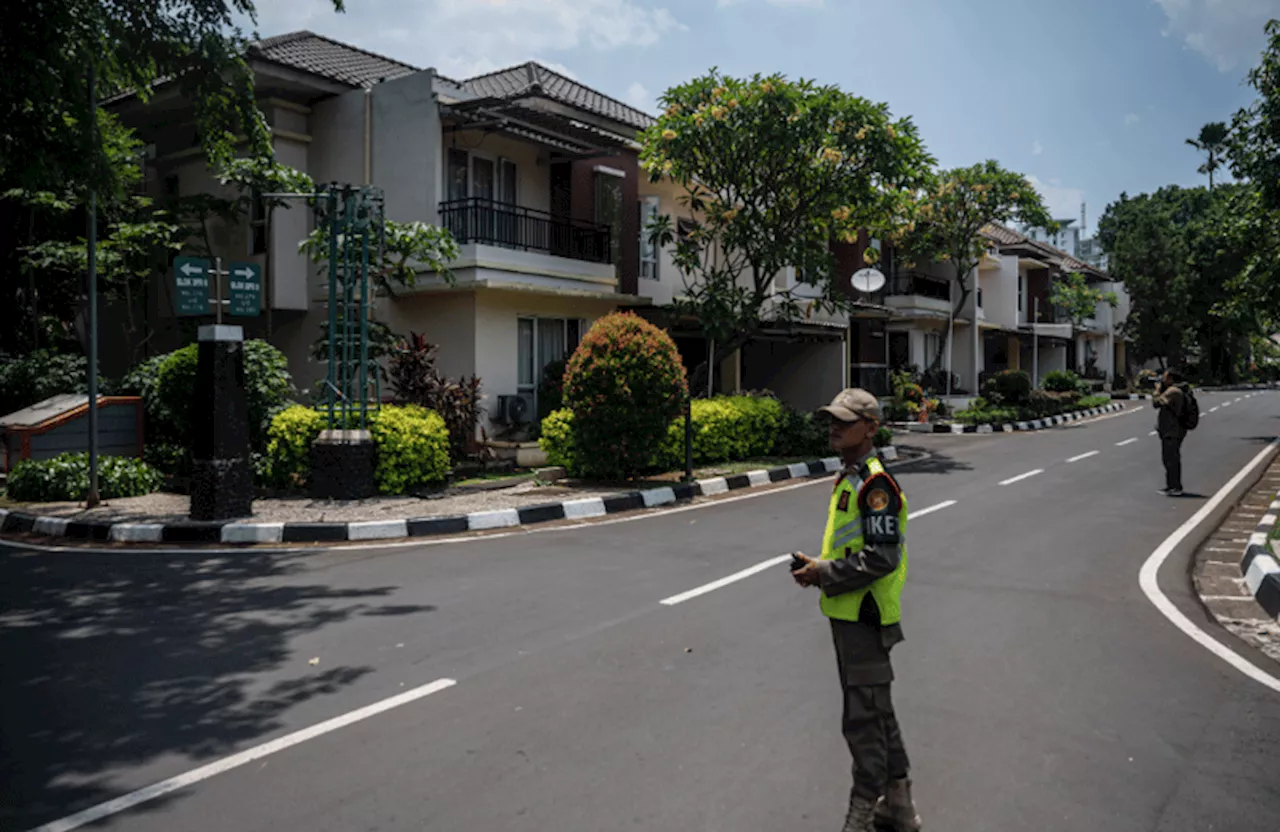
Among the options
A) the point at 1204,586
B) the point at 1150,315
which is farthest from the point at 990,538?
the point at 1150,315

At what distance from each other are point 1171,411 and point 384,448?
10.1 m

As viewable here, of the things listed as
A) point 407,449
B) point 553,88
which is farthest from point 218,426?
point 553,88

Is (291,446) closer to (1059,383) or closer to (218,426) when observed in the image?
(218,426)

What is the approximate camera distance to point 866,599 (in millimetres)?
3402

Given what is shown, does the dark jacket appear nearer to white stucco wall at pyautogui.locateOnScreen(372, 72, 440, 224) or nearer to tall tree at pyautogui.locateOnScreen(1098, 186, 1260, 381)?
white stucco wall at pyautogui.locateOnScreen(372, 72, 440, 224)

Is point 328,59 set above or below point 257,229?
above

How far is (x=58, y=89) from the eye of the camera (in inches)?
357

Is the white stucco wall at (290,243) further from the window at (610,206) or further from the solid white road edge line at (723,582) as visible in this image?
the solid white road edge line at (723,582)

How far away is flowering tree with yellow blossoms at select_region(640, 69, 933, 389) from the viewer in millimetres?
16906

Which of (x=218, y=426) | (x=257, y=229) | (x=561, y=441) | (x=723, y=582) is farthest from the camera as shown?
(x=257, y=229)

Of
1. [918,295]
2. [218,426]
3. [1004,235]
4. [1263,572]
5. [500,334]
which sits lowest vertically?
[1263,572]

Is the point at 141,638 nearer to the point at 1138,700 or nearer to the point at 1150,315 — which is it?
the point at 1138,700

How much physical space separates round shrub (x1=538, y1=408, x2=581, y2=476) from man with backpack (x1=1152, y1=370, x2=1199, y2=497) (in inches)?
306

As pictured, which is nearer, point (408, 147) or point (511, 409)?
point (408, 147)
